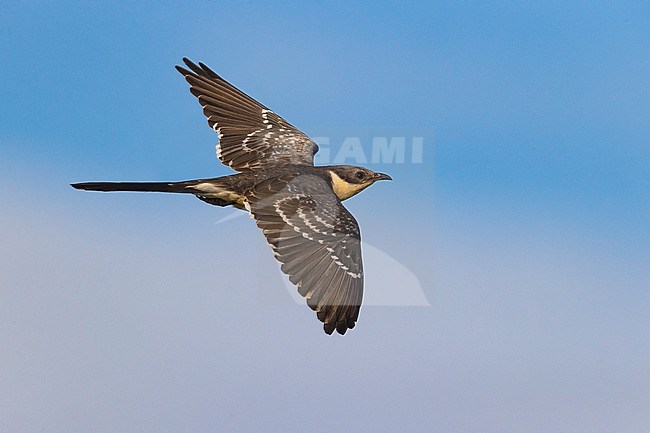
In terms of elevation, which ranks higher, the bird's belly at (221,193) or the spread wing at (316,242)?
the bird's belly at (221,193)

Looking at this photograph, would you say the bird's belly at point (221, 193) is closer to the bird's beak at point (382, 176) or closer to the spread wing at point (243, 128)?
the spread wing at point (243, 128)

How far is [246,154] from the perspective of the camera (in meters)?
11.1

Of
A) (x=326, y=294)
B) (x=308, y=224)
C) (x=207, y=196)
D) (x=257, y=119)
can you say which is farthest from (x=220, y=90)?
(x=326, y=294)

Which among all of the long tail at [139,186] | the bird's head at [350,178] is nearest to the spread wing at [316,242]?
the bird's head at [350,178]

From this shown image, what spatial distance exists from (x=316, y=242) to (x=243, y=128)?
280 centimetres

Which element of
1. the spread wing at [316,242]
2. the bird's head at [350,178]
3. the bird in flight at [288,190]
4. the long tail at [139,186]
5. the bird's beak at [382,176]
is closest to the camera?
the spread wing at [316,242]

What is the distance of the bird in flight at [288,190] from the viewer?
344 inches

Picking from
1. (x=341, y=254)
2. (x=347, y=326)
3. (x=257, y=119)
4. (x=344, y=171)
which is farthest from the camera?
(x=257, y=119)

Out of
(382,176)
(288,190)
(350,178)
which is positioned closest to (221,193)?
(288,190)

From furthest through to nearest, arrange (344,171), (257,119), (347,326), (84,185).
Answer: (257,119), (344,171), (84,185), (347,326)

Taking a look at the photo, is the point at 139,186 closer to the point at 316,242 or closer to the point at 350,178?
the point at 316,242

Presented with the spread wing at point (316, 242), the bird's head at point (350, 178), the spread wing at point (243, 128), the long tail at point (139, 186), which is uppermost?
the spread wing at point (243, 128)

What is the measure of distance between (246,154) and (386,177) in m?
1.56

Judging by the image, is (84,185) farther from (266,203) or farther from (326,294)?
(326,294)
